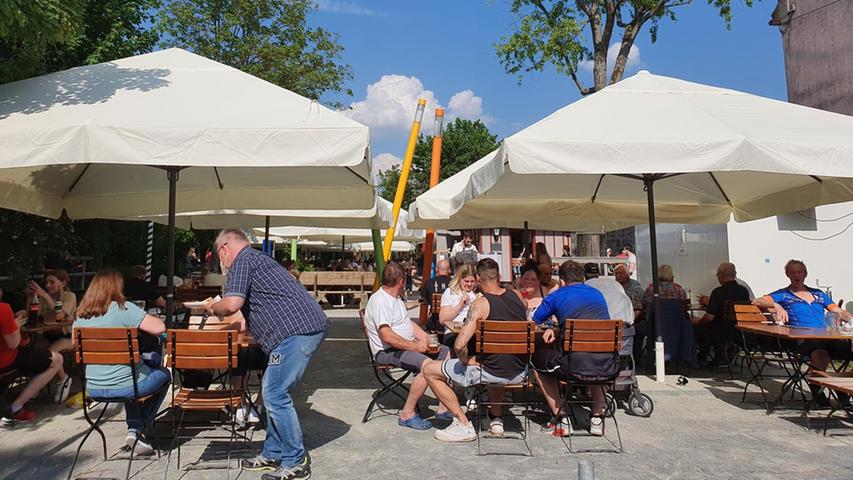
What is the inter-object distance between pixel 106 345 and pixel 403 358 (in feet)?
7.08

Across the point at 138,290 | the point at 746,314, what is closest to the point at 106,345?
the point at 138,290

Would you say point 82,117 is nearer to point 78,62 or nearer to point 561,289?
point 561,289

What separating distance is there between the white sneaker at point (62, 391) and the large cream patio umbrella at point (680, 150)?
4322 mm

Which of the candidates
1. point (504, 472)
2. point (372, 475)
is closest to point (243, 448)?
point (372, 475)

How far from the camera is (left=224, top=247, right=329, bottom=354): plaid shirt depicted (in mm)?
3744

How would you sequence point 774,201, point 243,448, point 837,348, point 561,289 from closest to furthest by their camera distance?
1. point 243,448
2. point 561,289
3. point 837,348
4. point 774,201

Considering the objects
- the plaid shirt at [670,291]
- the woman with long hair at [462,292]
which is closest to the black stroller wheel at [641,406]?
the woman with long hair at [462,292]

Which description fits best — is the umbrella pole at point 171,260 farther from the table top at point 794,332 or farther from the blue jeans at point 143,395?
the table top at point 794,332

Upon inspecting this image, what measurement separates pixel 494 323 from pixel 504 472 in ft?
3.29

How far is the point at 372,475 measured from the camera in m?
3.75

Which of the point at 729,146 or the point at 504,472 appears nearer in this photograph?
the point at 504,472

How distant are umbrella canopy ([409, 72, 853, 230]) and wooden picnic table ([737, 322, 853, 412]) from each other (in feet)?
4.34

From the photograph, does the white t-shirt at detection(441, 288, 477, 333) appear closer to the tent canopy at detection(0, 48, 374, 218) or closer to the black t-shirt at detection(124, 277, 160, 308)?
the tent canopy at detection(0, 48, 374, 218)

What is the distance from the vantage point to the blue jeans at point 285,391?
3715mm
